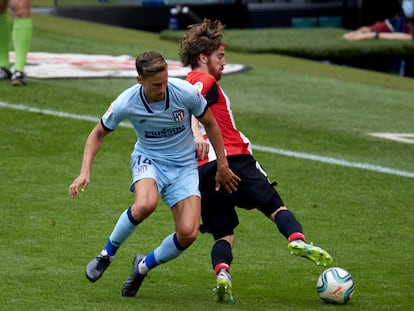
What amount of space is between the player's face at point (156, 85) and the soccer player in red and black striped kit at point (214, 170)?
0.41 meters

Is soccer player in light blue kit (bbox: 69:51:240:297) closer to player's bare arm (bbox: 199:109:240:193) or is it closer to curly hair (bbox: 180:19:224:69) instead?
player's bare arm (bbox: 199:109:240:193)

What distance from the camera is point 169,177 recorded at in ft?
24.6

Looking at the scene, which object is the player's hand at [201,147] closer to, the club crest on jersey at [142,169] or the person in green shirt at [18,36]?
the club crest on jersey at [142,169]

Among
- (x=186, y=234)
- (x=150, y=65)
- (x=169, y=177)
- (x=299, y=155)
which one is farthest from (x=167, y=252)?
(x=299, y=155)

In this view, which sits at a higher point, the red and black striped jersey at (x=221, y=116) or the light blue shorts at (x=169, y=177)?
the red and black striped jersey at (x=221, y=116)

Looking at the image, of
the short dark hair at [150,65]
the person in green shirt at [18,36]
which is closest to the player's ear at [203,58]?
the short dark hair at [150,65]

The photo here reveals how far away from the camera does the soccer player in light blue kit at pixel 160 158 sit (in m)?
7.36

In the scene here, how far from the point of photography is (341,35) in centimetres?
2266

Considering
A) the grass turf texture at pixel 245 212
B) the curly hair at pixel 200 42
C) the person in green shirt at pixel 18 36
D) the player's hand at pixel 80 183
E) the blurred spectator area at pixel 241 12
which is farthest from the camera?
the blurred spectator area at pixel 241 12

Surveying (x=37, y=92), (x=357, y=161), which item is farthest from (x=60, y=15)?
(x=357, y=161)

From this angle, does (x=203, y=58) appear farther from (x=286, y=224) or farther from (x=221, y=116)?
(x=286, y=224)

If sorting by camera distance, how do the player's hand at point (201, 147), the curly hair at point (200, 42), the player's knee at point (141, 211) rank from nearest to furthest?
the player's knee at point (141, 211) < the player's hand at point (201, 147) < the curly hair at point (200, 42)

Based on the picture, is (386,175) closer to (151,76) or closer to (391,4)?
(151,76)

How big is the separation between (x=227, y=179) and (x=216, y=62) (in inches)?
34.1
